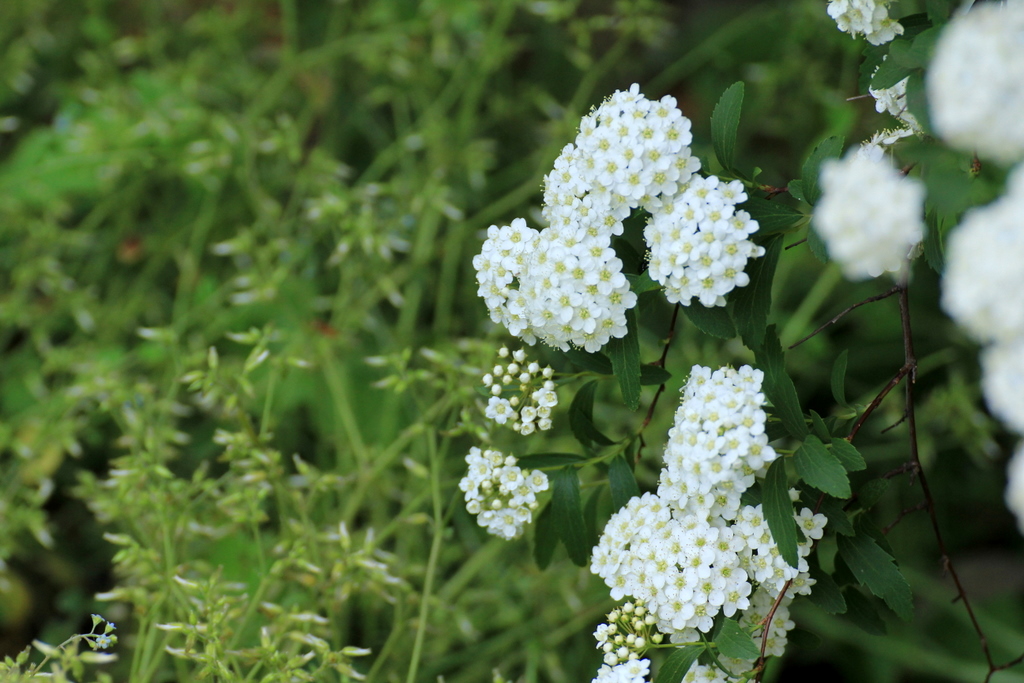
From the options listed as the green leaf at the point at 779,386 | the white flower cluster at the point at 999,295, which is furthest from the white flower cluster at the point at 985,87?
the green leaf at the point at 779,386

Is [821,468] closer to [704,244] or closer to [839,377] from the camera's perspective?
[839,377]

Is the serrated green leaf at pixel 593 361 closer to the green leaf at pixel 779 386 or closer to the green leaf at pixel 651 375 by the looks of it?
the green leaf at pixel 651 375

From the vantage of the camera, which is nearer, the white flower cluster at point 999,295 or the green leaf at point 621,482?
the white flower cluster at point 999,295

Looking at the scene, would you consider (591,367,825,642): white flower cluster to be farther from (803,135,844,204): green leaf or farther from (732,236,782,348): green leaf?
(803,135,844,204): green leaf

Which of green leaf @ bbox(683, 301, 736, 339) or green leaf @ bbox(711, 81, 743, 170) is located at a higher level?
green leaf @ bbox(711, 81, 743, 170)

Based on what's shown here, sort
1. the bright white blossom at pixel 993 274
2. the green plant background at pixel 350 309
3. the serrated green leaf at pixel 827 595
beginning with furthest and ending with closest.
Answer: the green plant background at pixel 350 309 < the serrated green leaf at pixel 827 595 < the bright white blossom at pixel 993 274

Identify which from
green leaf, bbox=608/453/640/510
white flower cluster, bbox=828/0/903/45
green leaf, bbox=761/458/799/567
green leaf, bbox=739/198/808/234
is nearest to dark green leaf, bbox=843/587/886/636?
green leaf, bbox=761/458/799/567
